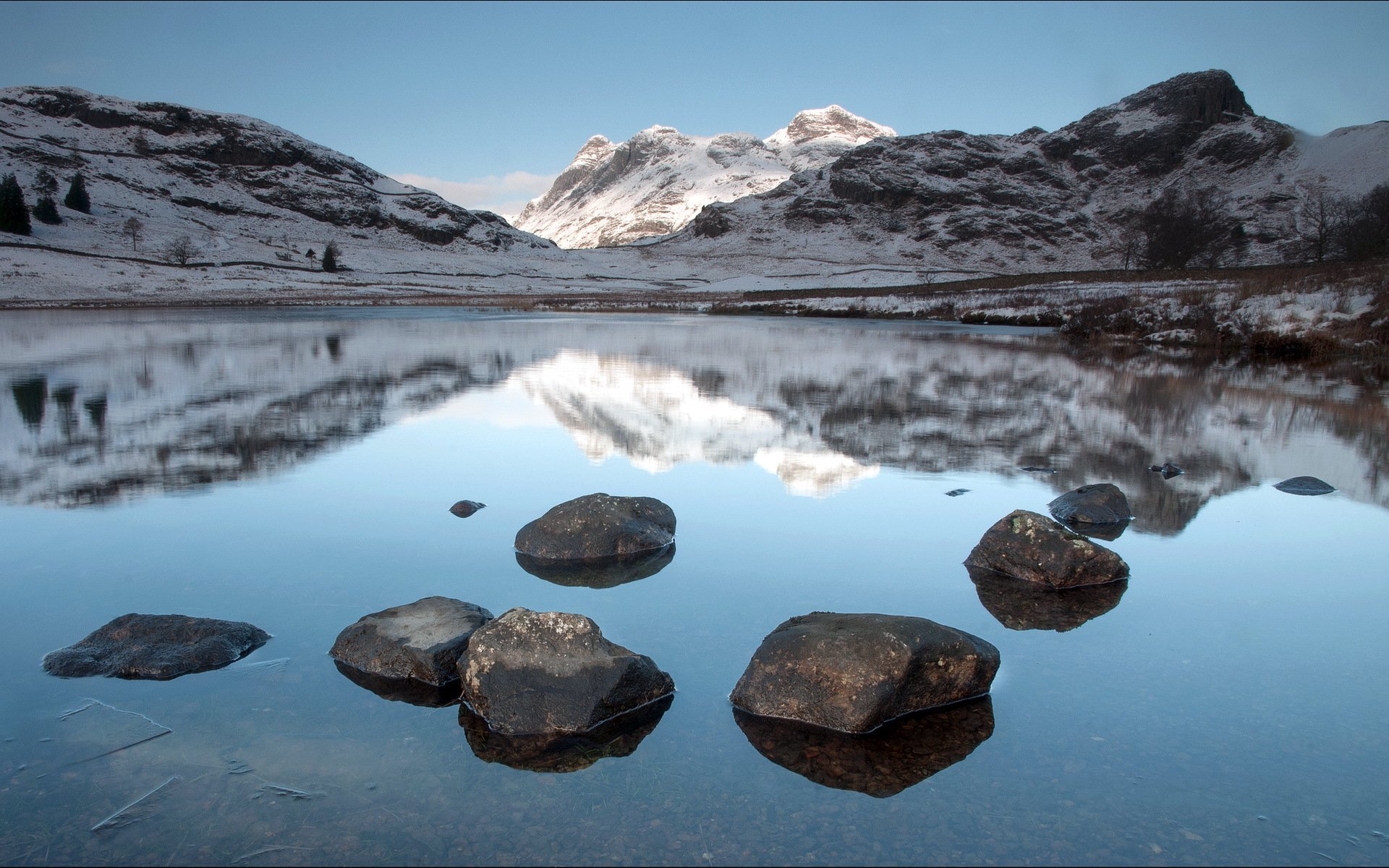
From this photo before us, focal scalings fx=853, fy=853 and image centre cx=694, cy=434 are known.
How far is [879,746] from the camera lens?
398 cm

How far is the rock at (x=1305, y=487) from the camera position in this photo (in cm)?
849

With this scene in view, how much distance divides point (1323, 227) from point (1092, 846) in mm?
75128

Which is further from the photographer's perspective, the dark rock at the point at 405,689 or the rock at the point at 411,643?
the rock at the point at 411,643

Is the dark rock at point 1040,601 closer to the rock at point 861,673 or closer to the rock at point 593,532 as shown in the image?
the rock at point 861,673

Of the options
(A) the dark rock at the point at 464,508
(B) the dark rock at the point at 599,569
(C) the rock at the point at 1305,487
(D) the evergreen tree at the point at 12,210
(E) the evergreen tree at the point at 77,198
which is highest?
(E) the evergreen tree at the point at 77,198

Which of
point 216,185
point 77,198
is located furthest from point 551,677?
point 216,185

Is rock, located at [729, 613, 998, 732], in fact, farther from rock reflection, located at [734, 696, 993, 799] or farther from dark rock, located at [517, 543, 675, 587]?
dark rock, located at [517, 543, 675, 587]

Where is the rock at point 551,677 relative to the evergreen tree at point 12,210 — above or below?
below

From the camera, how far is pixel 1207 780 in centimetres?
360

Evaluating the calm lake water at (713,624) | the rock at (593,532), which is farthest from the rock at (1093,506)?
the rock at (593,532)

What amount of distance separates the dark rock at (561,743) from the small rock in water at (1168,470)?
7.11 metres

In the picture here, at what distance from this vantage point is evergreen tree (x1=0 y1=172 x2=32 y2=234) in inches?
2889

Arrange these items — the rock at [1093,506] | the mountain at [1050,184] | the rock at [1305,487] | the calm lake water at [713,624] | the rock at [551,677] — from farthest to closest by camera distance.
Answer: the mountain at [1050,184]
the rock at [1305,487]
the rock at [1093,506]
the rock at [551,677]
the calm lake water at [713,624]

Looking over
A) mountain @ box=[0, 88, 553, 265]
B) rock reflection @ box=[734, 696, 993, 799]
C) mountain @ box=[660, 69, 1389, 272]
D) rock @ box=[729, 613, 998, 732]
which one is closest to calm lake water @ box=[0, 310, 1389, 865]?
rock reflection @ box=[734, 696, 993, 799]
